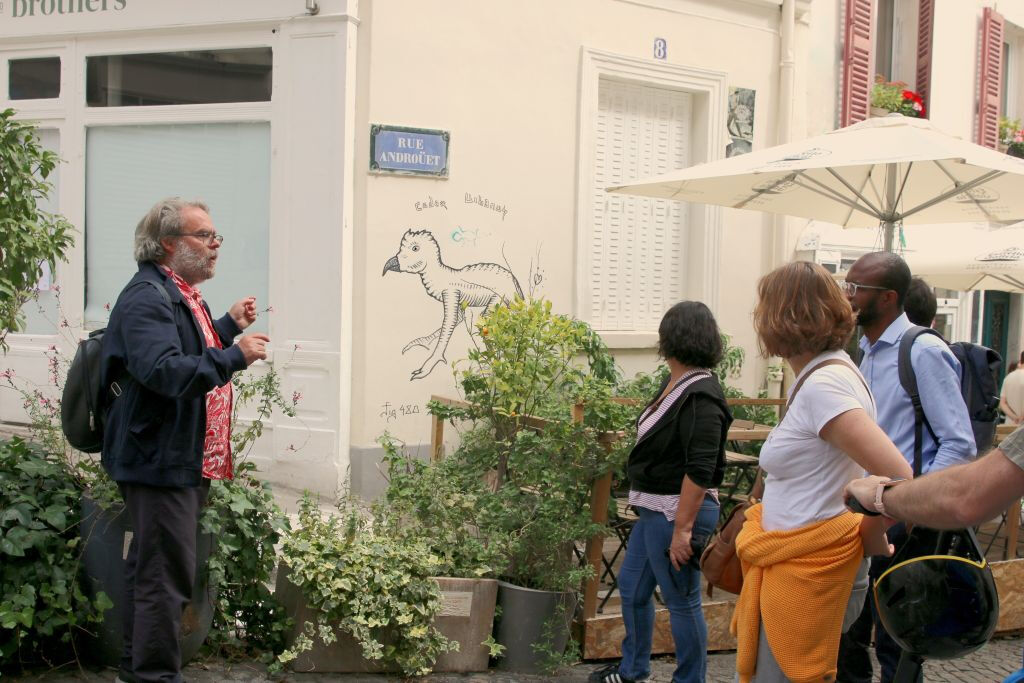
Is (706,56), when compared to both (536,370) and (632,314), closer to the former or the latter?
(632,314)

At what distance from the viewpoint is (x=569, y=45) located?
881cm

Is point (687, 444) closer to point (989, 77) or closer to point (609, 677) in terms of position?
point (609, 677)

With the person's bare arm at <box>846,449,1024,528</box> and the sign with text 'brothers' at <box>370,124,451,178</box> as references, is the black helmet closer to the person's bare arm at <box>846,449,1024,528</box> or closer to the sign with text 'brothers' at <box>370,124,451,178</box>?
the person's bare arm at <box>846,449,1024,528</box>

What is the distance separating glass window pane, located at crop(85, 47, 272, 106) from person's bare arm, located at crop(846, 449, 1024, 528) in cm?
684

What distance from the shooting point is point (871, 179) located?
7.24m

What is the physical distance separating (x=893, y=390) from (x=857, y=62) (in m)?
8.19

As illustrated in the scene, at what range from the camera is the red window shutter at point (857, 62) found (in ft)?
36.8

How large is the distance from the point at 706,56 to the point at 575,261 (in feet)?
8.01

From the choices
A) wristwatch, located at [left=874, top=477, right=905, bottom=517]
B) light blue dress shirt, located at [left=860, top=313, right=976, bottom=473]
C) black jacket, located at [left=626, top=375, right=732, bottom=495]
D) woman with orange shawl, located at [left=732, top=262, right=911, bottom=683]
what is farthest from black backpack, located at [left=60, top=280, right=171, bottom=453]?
light blue dress shirt, located at [left=860, top=313, right=976, bottom=473]

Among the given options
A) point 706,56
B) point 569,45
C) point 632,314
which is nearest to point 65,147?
point 569,45

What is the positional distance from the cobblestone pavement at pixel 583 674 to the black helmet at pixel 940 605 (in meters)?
2.09

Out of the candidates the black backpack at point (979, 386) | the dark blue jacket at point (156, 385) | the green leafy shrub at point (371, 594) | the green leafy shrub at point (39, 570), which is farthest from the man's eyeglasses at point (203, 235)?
the black backpack at point (979, 386)

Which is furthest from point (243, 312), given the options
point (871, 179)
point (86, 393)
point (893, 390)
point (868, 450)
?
point (871, 179)

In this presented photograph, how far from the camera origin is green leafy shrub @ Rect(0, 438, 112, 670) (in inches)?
157
